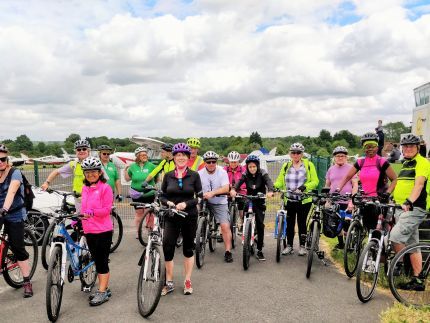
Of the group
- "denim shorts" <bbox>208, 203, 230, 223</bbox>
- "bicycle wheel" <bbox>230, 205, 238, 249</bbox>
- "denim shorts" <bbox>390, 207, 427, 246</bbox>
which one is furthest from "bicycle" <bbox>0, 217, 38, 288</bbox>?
"denim shorts" <bbox>390, 207, 427, 246</bbox>

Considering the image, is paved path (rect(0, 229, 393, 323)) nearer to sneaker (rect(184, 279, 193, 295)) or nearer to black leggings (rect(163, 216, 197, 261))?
sneaker (rect(184, 279, 193, 295))

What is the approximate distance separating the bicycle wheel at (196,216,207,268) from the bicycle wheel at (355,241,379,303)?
2.58 m

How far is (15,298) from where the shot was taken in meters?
5.31

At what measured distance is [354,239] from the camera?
20.0ft

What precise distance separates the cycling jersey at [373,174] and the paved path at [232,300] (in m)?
1.49

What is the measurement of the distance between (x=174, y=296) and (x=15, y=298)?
86.8 inches

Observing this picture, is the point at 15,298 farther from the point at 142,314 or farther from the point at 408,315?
the point at 408,315

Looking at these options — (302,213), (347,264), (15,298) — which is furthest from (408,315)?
(15,298)

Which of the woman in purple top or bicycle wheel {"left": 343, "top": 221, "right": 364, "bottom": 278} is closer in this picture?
bicycle wheel {"left": 343, "top": 221, "right": 364, "bottom": 278}

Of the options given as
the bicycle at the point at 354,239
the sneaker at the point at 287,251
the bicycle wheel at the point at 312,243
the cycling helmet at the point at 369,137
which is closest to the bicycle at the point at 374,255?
the bicycle at the point at 354,239

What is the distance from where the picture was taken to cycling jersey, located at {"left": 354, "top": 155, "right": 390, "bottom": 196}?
615cm

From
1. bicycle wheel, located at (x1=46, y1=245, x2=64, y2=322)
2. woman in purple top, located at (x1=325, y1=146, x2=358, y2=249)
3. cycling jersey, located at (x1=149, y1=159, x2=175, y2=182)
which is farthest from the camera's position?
cycling jersey, located at (x1=149, y1=159, x2=175, y2=182)

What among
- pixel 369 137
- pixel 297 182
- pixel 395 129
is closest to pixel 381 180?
pixel 369 137

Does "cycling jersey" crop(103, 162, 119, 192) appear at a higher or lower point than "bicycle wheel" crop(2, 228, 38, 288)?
higher
